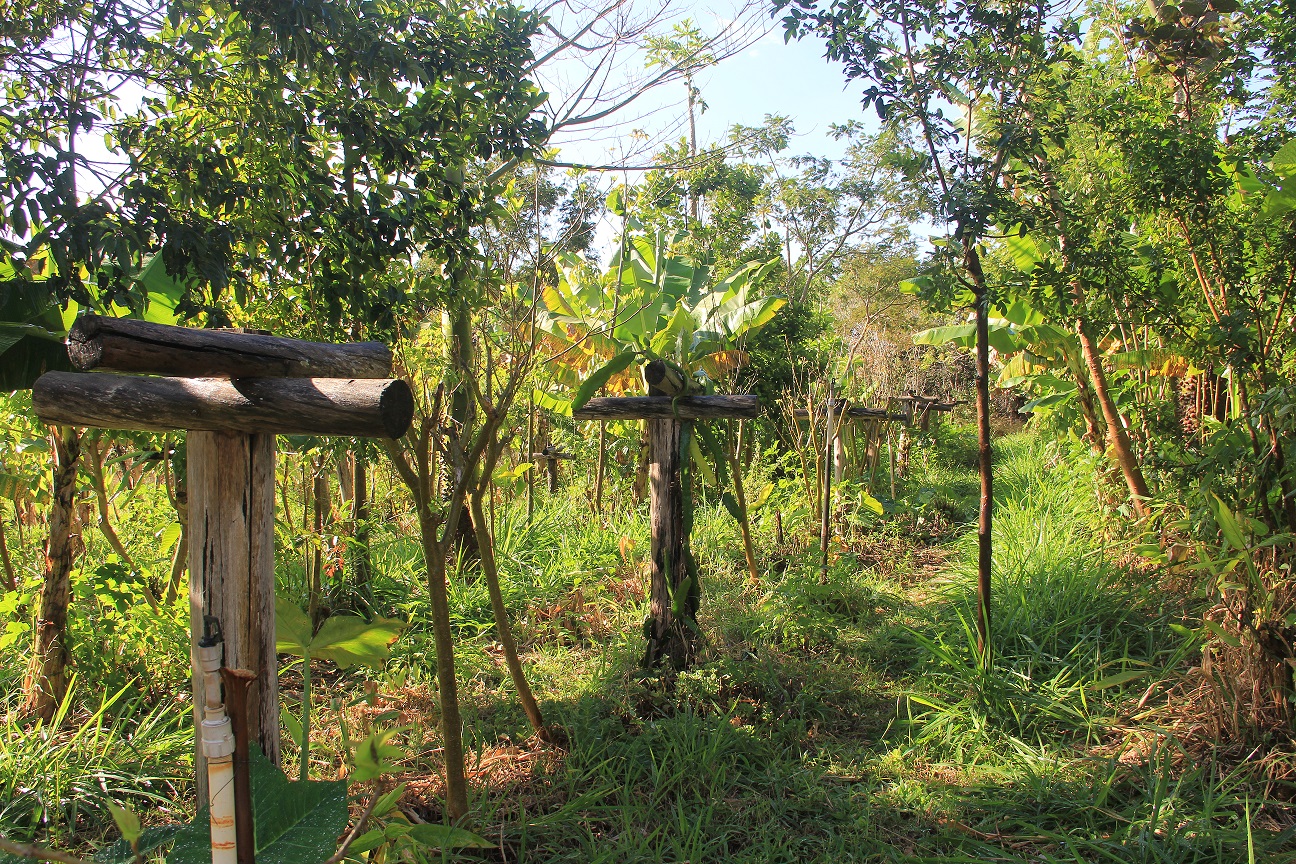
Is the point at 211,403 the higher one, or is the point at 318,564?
the point at 211,403

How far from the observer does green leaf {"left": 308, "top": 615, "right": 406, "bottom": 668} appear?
2.36 meters

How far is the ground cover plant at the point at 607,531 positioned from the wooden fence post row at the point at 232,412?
3.0 inches

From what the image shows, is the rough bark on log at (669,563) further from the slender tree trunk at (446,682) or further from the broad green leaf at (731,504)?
the slender tree trunk at (446,682)

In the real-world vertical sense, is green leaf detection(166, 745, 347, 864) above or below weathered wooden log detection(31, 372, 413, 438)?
below

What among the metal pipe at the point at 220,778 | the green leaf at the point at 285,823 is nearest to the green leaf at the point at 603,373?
the green leaf at the point at 285,823

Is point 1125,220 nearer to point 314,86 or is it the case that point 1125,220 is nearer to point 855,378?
point 314,86

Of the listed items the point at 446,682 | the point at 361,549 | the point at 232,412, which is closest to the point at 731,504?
the point at 446,682

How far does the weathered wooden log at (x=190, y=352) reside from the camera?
70.6 inches

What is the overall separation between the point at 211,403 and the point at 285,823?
991 millimetres

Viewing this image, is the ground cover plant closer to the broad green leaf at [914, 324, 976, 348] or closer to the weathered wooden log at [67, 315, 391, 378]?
the weathered wooden log at [67, 315, 391, 378]

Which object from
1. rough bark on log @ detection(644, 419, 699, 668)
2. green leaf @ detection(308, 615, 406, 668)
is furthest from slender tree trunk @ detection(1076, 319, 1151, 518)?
green leaf @ detection(308, 615, 406, 668)

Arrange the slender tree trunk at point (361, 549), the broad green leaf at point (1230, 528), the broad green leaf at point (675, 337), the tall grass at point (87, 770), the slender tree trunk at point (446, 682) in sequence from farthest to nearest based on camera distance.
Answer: the broad green leaf at point (675, 337)
the slender tree trunk at point (361, 549)
the broad green leaf at point (1230, 528)
the tall grass at point (87, 770)
the slender tree trunk at point (446, 682)

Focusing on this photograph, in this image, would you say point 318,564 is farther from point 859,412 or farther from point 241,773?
point 859,412

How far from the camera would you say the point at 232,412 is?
6.24 ft
